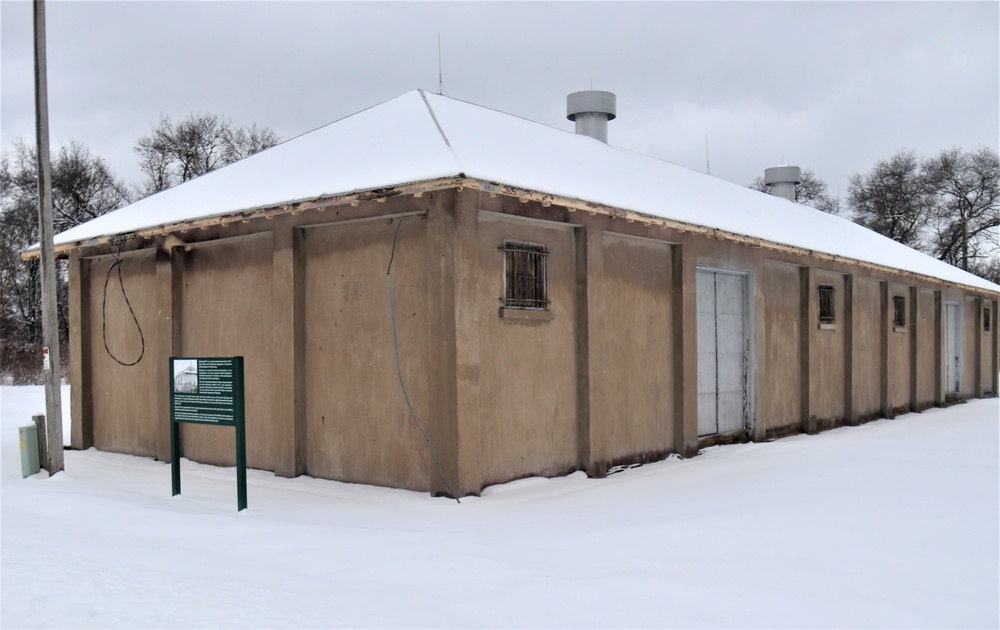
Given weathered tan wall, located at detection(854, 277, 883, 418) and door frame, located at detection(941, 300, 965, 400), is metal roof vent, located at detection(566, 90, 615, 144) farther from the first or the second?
door frame, located at detection(941, 300, 965, 400)

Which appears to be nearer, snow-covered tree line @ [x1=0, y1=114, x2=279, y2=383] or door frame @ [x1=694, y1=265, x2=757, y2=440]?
door frame @ [x1=694, y1=265, x2=757, y2=440]

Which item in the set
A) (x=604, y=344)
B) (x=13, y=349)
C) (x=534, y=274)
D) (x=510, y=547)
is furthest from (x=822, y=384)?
(x=13, y=349)

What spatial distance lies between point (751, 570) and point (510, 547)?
1831 mm

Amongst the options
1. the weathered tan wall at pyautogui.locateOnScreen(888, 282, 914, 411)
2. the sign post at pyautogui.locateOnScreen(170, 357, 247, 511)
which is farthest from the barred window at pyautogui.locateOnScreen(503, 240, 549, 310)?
the weathered tan wall at pyautogui.locateOnScreen(888, 282, 914, 411)

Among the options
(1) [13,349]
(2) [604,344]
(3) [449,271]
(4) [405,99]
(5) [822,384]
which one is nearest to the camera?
(3) [449,271]

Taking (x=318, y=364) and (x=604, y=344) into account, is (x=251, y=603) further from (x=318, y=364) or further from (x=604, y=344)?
(x=604, y=344)

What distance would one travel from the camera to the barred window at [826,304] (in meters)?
16.0

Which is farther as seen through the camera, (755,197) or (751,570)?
(755,197)

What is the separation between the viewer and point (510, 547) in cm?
660

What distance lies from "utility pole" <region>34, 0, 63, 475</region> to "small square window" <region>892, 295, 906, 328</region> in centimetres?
1688

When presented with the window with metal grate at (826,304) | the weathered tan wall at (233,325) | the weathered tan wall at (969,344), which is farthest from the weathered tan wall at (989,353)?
the weathered tan wall at (233,325)

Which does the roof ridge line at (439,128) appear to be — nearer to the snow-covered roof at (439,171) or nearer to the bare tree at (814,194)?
the snow-covered roof at (439,171)

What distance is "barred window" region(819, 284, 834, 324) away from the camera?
16031 mm

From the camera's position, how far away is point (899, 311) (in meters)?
19.6
